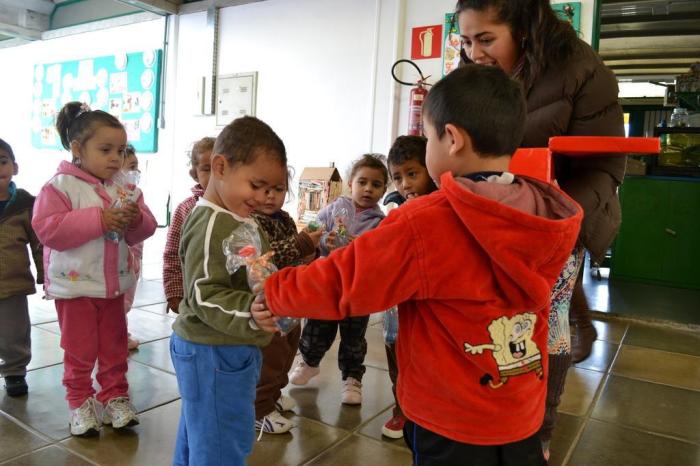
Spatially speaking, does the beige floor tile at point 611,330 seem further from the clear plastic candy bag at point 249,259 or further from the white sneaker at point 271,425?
the clear plastic candy bag at point 249,259

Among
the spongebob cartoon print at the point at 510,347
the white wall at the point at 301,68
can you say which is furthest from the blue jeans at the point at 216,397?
the white wall at the point at 301,68

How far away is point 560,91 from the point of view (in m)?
1.55

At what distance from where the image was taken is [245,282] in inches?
51.8

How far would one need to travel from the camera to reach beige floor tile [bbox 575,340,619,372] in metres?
3.17

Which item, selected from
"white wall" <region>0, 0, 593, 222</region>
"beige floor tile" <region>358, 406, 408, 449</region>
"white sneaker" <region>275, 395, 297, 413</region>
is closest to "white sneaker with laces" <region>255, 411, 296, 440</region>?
"white sneaker" <region>275, 395, 297, 413</region>

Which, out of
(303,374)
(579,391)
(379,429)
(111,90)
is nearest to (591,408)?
(579,391)

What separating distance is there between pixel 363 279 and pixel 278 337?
101 cm

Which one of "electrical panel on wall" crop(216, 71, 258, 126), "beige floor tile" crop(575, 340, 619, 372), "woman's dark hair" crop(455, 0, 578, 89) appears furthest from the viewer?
"electrical panel on wall" crop(216, 71, 258, 126)

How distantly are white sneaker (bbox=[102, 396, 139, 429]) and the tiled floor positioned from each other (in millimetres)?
37

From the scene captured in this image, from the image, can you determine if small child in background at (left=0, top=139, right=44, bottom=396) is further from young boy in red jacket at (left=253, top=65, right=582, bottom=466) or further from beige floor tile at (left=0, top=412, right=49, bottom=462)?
young boy in red jacket at (left=253, top=65, right=582, bottom=466)

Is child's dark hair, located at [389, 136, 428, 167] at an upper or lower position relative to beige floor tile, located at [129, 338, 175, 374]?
upper

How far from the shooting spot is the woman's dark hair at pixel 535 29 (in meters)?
1.52

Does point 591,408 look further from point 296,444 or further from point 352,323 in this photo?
point 296,444

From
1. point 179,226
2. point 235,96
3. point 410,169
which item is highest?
point 235,96
